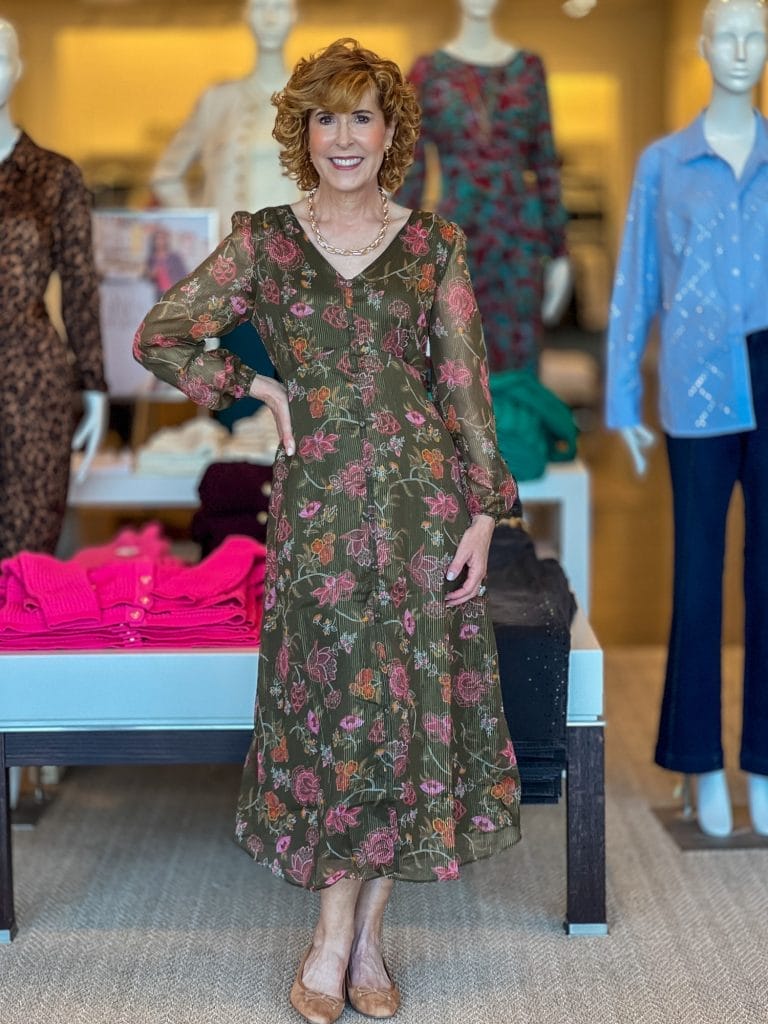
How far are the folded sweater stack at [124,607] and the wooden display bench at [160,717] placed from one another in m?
0.05

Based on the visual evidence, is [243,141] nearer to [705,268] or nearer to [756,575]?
[705,268]

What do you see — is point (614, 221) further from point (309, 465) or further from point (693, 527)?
point (309, 465)

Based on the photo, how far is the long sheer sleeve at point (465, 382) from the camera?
2.53 metres

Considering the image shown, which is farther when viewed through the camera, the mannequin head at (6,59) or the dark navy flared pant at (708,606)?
the mannequin head at (6,59)

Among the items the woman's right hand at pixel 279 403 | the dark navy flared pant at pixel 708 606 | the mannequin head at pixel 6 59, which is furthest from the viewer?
the mannequin head at pixel 6 59

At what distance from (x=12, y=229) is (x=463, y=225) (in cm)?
145

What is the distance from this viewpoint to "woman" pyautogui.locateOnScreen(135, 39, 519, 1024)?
2.48 m

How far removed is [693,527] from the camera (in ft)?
11.1

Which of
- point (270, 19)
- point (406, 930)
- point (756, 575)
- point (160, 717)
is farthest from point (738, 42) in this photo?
point (406, 930)

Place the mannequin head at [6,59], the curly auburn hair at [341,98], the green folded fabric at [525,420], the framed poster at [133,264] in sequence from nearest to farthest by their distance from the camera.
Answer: the curly auburn hair at [341,98], the mannequin head at [6,59], the green folded fabric at [525,420], the framed poster at [133,264]

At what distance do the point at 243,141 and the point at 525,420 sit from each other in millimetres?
1250

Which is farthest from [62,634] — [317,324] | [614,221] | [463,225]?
[614,221]

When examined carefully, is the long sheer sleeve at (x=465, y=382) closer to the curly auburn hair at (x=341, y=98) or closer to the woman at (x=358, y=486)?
the woman at (x=358, y=486)

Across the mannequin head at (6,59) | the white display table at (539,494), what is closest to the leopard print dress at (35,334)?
the mannequin head at (6,59)
